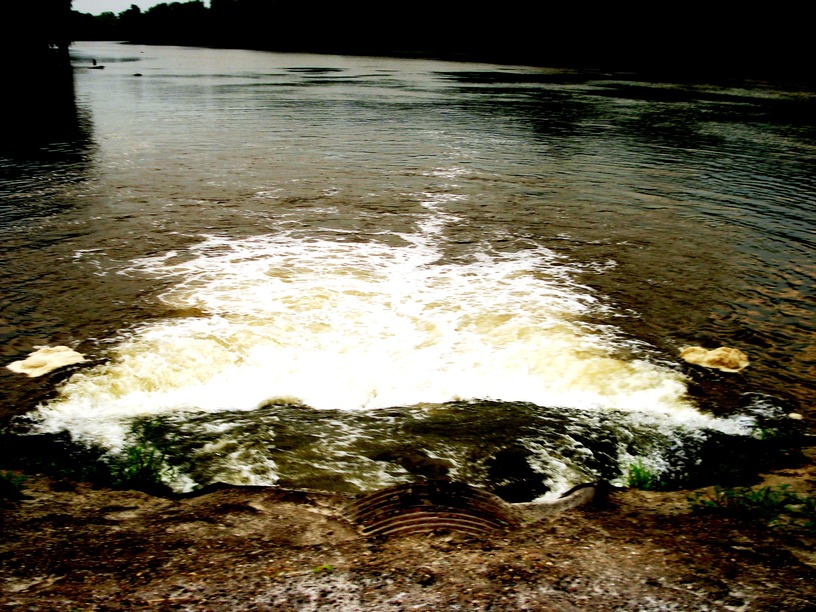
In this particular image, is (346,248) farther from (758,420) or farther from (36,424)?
(758,420)

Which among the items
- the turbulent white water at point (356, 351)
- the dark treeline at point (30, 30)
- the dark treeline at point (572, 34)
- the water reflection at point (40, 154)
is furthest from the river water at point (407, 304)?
the dark treeline at point (572, 34)

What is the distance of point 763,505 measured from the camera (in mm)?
4809

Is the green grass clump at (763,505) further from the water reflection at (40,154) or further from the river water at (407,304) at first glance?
the water reflection at (40,154)

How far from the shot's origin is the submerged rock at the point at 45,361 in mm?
7336

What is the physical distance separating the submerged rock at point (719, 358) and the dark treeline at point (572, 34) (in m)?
62.3

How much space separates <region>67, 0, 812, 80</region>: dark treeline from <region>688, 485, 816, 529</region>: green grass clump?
215ft

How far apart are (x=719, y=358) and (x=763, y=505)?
3.34m

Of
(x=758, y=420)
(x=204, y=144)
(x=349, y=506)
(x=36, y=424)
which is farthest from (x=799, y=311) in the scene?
(x=204, y=144)

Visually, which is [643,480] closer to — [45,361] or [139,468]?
[139,468]

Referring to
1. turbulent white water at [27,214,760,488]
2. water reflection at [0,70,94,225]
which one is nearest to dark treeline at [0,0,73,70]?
water reflection at [0,70,94,225]

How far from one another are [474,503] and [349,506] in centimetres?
108

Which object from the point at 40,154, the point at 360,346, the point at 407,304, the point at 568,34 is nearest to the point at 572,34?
the point at 568,34

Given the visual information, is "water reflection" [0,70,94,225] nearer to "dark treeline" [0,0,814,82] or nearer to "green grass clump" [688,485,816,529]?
"green grass clump" [688,485,816,529]

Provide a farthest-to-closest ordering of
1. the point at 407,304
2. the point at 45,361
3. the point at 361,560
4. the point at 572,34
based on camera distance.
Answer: the point at 572,34 < the point at 407,304 < the point at 45,361 < the point at 361,560
